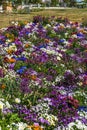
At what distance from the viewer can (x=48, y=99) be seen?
823 centimetres

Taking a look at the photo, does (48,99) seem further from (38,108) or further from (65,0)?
(65,0)

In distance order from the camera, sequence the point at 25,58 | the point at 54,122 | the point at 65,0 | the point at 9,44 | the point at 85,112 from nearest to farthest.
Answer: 1. the point at 54,122
2. the point at 85,112
3. the point at 25,58
4. the point at 9,44
5. the point at 65,0

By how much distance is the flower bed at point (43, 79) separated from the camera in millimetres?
7215

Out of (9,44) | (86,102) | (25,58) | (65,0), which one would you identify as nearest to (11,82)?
(86,102)

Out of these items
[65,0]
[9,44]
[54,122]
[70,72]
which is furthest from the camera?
[65,0]

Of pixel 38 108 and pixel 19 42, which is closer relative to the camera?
pixel 38 108

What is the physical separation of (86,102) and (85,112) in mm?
642

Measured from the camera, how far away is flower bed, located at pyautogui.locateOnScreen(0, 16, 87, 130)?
7.21 metres

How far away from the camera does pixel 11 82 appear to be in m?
8.66

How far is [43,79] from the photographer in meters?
9.66

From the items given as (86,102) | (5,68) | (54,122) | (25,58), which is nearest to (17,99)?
(54,122)

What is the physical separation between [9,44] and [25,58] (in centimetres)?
206

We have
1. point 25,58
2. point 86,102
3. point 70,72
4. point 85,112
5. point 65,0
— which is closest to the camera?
point 85,112

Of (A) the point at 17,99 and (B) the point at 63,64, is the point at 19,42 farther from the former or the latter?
(A) the point at 17,99
